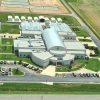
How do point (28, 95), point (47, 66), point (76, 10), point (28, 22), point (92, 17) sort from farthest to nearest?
point (76, 10) < point (92, 17) < point (28, 22) < point (47, 66) < point (28, 95)

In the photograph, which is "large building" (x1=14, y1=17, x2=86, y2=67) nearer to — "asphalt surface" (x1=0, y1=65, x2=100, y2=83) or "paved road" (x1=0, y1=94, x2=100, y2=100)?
"asphalt surface" (x1=0, y1=65, x2=100, y2=83)

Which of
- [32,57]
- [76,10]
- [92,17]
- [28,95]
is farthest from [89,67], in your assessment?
[76,10]

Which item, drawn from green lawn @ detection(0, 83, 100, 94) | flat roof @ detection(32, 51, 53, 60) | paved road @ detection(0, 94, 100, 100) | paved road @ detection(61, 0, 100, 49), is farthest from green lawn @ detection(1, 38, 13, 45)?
paved road @ detection(0, 94, 100, 100)

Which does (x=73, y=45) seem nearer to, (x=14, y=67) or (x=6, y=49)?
(x=6, y=49)

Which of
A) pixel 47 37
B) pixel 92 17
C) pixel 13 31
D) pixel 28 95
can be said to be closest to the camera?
pixel 28 95

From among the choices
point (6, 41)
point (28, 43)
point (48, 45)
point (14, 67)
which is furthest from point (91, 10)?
point (14, 67)

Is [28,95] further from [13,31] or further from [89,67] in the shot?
[13,31]
